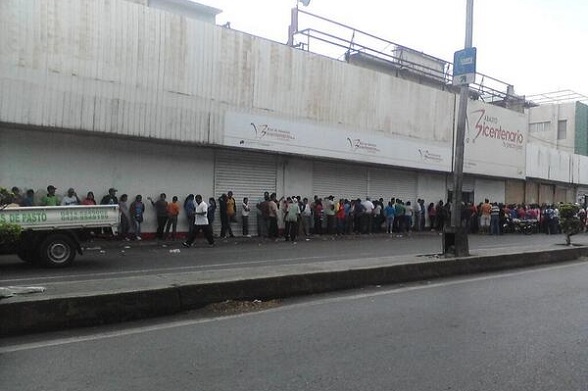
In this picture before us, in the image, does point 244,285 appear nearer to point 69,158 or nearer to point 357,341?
point 357,341

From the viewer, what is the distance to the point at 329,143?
21734mm

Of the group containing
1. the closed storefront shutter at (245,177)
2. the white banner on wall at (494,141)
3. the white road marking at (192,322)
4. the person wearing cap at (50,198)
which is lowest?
the white road marking at (192,322)

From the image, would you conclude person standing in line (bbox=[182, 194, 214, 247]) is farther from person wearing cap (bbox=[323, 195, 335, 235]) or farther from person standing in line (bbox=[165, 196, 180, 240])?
person wearing cap (bbox=[323, 195, 335, 235])

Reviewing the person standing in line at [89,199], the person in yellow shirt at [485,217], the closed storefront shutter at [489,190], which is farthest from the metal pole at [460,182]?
the closed storefront shutter at [489,190]

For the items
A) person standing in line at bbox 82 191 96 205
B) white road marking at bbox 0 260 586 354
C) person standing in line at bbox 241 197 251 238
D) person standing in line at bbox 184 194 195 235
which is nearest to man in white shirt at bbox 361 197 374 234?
person standing in line at bbox 241 197 251 238

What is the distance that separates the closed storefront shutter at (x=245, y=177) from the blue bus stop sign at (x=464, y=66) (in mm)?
9788

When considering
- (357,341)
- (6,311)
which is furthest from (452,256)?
(6,311)

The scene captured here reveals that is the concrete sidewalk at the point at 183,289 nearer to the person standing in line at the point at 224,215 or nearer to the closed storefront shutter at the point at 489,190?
the person standing in line at the point at 224,215

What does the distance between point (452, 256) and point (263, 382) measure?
794 cm

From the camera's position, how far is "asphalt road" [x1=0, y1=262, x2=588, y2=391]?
4.49 metres

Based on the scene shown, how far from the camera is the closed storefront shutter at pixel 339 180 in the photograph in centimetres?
2252

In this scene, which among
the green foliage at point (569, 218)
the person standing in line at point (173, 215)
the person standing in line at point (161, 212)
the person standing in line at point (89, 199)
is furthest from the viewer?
the person standing in line at point (173, 215)

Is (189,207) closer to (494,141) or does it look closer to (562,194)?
(494,141)

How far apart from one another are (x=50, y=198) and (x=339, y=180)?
1225cm
